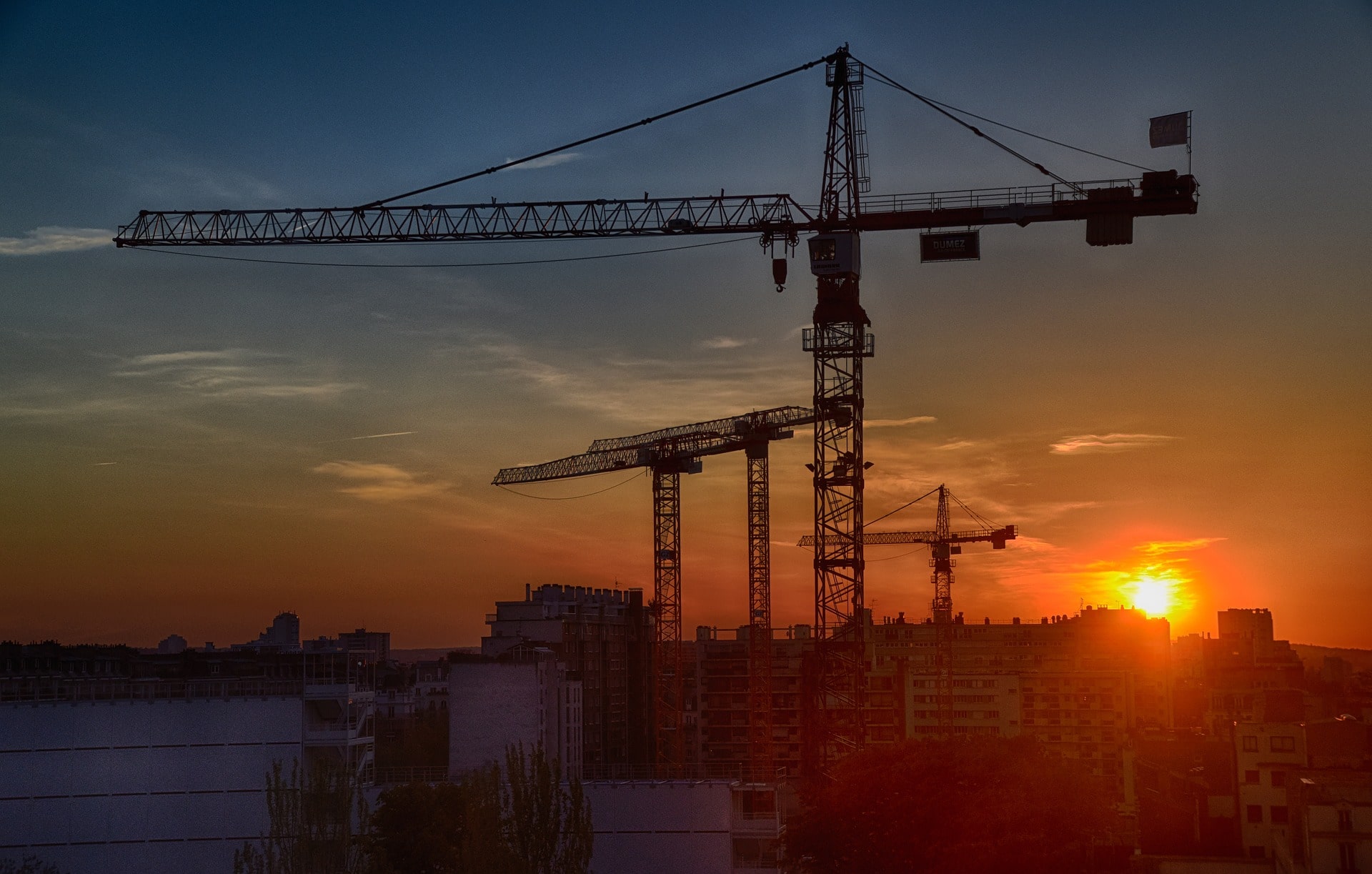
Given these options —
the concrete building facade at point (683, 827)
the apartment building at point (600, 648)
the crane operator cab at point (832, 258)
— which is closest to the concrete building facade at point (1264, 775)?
the concrete building facade at point (683, 827)

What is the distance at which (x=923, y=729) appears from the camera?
108250 millimetres

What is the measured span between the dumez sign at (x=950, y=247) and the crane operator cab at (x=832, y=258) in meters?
2.33

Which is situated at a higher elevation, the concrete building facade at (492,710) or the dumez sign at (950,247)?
the dumez sign at (950,247)

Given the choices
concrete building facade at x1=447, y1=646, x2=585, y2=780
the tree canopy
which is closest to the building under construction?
concrete building facade at x1=447, y1=646, x2=585, y2=780

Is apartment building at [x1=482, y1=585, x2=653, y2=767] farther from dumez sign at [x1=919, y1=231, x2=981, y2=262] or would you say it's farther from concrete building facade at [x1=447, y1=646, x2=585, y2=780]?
dumez sign at [x1=919, y1=231, x2=981, y2=262]

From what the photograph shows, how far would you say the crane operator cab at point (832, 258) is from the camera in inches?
1684

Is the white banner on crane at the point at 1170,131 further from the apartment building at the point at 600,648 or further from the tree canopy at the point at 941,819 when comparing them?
the apartment building at the point at 600,648

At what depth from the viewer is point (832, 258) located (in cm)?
4281

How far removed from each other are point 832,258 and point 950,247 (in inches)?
155

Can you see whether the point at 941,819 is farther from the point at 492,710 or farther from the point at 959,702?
the point at 959,702

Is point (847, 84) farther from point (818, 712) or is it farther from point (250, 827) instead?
point (250, 827)

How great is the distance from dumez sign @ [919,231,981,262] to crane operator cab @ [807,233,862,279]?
2.33m

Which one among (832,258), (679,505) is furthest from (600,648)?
(832,258)

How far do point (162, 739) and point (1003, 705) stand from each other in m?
71.7
